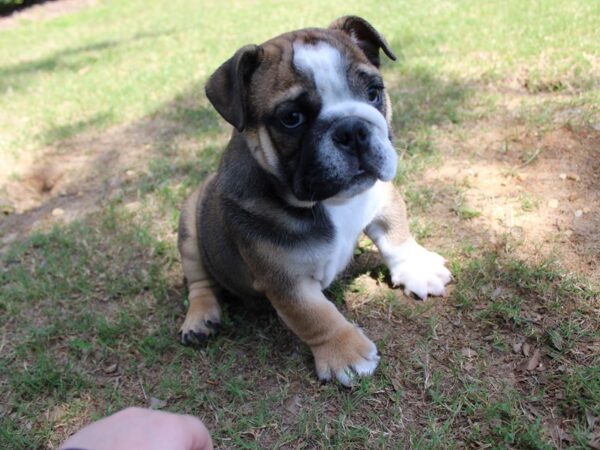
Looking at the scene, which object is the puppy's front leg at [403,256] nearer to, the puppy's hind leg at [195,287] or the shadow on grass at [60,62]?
the puppy's hind leg at [195,287]

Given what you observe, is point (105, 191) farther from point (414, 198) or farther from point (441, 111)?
point (441, 111)

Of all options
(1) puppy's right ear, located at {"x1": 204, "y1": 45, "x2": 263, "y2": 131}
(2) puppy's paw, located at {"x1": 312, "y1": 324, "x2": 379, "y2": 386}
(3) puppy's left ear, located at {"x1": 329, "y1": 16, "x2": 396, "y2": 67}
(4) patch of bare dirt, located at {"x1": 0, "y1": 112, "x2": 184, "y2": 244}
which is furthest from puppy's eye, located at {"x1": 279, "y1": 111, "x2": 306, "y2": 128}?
(4) patch of bare dirt, located at {"x1": 0, "y1": 112, "x2": 184, "y2": 244}

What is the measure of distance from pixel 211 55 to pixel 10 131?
3.66m

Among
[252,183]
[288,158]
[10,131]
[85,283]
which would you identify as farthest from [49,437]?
[10,131]

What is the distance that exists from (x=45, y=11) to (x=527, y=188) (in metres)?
20.4

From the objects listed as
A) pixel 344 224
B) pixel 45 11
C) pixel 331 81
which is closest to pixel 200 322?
pixel 344 224

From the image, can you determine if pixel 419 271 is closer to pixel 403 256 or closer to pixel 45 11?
pixel 403 256

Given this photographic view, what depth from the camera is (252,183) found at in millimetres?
3189

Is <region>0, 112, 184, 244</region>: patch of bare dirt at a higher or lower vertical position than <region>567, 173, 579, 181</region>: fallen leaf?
lower

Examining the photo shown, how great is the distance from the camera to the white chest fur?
3.27 meters

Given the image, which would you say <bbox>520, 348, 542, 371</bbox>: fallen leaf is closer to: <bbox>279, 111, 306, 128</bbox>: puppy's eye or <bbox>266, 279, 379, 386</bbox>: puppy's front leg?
<bbox>266, 279, 379, 386</bbox>: puppy's front leg

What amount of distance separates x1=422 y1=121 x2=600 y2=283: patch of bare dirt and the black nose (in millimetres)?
1695

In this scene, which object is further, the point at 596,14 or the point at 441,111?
the point at 596,14

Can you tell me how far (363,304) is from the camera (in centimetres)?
380
